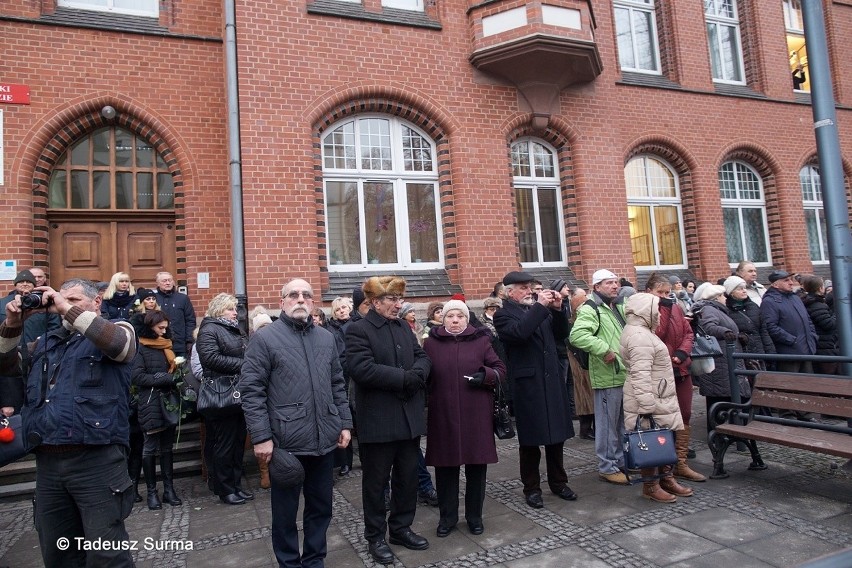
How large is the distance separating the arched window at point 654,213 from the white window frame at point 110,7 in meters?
8.38

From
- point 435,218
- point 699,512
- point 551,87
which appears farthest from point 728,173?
point 699,512

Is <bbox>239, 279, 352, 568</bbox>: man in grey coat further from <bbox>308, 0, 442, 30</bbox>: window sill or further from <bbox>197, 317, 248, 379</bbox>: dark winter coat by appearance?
<bbox>308, 0, 442, 30</bbox>: window sill

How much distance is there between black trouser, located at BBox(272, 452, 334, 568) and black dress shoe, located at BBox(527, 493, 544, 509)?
1784 mm

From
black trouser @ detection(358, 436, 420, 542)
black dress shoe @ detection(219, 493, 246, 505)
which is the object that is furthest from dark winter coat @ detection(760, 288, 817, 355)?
black dress shoe @ detection(219, 493, 246, 505)

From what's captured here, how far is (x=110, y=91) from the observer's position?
7922mm

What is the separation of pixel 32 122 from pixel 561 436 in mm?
7722

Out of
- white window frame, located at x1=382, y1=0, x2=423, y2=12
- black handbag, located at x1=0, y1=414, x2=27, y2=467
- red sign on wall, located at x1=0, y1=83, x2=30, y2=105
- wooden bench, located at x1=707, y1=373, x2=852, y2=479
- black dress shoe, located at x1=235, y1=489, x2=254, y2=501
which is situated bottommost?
black dress shoe, located at x1=235, y1=489, x2=254, y2=501

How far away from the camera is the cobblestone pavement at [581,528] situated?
144 inches

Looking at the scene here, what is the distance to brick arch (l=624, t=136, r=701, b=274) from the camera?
35.6 feet

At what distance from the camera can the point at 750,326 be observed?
6.71 meters

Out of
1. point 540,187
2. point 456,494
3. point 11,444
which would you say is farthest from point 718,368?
point 11,444

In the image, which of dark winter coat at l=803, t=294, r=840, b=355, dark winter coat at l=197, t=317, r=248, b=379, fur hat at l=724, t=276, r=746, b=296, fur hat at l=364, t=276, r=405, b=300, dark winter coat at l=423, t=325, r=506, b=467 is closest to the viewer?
fur hat at l=364, t=276, r=405, b=300

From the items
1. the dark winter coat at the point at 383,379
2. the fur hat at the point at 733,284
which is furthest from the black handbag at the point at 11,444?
the fur hat at the point at 733,284

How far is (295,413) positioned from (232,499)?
2.21 meters
